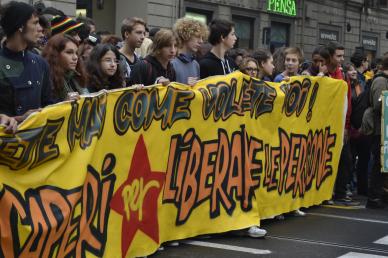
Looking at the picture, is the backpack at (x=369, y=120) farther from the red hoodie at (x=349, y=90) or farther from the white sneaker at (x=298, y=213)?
the white sneaker at (x=298, y=213)

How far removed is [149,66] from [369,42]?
30550 millimetres

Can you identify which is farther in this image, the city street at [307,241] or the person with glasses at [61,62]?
the city street at [307,241]

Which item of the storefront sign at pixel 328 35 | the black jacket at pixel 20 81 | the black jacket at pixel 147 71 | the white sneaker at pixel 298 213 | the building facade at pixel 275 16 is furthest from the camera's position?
the storefront sign at pixel 328 35

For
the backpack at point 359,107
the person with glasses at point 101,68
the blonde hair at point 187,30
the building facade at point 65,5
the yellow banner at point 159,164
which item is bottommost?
the yellow banner at point 159,164

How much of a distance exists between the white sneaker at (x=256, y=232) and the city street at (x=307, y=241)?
7cm

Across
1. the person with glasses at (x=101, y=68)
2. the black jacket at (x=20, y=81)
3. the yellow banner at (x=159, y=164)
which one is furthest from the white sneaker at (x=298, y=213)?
the black jacket at (x=20, y=81)

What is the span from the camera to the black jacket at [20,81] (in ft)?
16.2

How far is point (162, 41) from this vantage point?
698 cm

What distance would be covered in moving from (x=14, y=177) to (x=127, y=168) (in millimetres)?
1247

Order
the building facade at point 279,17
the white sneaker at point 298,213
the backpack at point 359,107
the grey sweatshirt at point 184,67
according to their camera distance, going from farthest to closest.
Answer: the building facade at point 279,17, the backpack at point 359,107, the white sneaker at point 298,213, the grey sweatshirt at point 184,67

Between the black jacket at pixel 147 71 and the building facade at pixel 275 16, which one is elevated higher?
the building facade at pixel 275 16

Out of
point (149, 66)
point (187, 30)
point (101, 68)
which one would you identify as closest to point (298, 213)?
point (187, 30)

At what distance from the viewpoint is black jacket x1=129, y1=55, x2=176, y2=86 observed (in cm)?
691

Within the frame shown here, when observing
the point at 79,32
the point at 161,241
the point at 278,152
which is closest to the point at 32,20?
the point at 161,241
